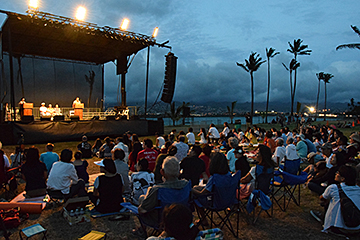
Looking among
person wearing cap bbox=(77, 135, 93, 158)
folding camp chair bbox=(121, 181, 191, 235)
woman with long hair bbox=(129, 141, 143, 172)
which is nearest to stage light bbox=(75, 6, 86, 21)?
person wearing cap bbox=(77, 135, 93, 158)

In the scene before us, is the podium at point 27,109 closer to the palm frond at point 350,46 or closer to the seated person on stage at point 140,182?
the seated person on stage at point 140,182

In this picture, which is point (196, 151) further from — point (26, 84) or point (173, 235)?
point (26, 84)

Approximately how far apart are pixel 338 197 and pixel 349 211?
0.19 m

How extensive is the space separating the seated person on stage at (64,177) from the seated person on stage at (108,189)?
2.11ft

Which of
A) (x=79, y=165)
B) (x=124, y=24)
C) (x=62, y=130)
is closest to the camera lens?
(x=79, y=165)

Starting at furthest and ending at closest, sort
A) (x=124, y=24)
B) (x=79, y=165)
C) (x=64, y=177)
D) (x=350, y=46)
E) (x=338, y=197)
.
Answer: (x=350, y=46), (x=124, y=24), (x=79, y=165), (x=64, y=177), (x=338, y=197)

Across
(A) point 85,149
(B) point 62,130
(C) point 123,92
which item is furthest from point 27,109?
(C) point 123,92

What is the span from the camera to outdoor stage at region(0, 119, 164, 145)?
38.0 feet

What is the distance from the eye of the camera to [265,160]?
3.63 metres

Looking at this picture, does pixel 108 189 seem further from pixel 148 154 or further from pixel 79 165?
pixel 148 154

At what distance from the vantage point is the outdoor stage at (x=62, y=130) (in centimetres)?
1158

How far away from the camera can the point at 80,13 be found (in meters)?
13.7

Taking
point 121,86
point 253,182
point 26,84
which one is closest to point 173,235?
point 253,182

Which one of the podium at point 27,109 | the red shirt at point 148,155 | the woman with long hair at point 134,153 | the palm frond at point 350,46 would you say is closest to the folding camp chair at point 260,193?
the red shirt at point 148,155
